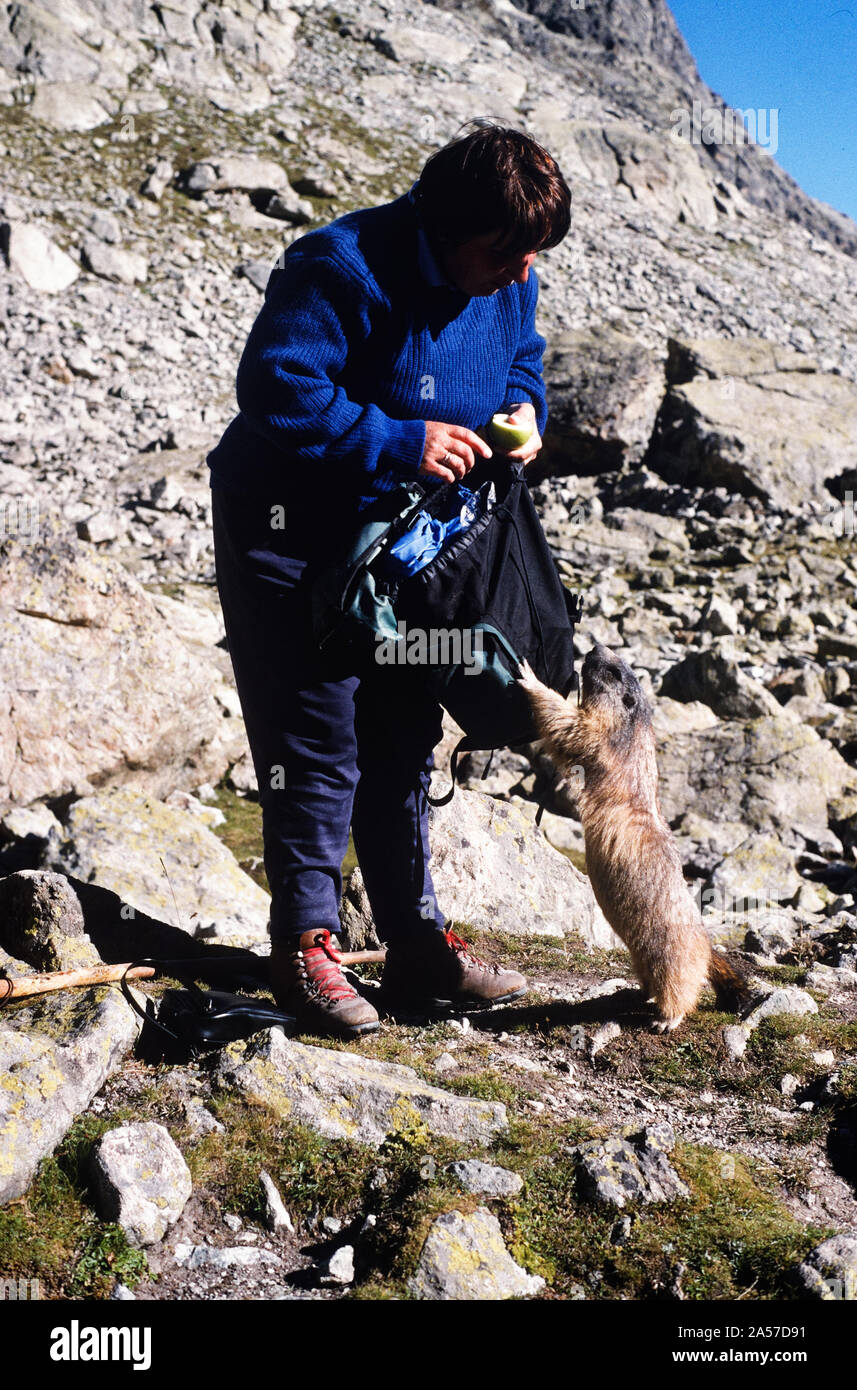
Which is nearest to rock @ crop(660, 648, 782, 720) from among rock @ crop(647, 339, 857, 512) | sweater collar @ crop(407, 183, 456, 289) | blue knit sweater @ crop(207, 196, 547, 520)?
blue knit sweater @ crop(207, 196, 547, 520)

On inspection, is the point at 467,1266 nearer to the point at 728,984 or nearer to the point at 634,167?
the point at 728,984

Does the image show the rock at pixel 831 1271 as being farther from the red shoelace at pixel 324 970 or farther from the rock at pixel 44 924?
the rock at pixel 44 924

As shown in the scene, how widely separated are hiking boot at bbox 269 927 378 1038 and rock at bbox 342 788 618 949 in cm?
156

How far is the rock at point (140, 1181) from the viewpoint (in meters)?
2.90

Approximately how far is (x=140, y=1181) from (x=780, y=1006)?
2.81 m

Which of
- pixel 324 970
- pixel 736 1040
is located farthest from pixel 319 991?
pixel 736 1040

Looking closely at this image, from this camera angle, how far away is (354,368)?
3.62 metres

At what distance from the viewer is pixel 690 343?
23453mm

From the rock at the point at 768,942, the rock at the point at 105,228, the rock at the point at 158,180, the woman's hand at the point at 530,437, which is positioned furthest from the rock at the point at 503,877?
the rock at the point at 158,180

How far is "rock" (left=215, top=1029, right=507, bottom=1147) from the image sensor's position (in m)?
3.42

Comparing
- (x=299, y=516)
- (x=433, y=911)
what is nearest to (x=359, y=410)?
(x=299, y=516)

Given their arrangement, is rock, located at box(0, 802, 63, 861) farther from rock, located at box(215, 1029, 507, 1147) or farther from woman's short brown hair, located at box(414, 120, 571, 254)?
woman's short brown hair, located at box(414, 120, 571, 254)
